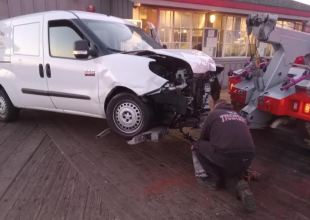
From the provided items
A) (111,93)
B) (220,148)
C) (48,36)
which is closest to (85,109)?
(111,93)

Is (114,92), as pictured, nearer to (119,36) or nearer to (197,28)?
(119,36)

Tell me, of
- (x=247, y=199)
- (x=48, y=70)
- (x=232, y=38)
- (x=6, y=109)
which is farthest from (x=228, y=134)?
(x=232, y=38)

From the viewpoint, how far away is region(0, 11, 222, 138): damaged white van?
437cm

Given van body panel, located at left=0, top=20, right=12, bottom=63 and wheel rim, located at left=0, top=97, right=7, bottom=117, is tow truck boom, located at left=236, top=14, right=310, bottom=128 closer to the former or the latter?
van body panel, located at left=0, top=20, right=12, bottom=63

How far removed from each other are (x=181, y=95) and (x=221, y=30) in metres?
9.69

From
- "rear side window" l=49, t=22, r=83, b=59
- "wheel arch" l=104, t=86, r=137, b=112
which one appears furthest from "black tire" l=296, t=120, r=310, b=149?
"rear side window" l=49, t=22, r=83, b=59

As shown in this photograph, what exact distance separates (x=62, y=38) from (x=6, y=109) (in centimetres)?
206

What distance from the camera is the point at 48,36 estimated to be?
5277mm

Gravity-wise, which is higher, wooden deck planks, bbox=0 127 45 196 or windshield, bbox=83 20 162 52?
windshield, bbox=83 20 162 52

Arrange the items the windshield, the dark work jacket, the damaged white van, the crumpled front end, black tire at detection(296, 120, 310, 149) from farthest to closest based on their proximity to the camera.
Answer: the windshield
black tire at detection(296, 120, 310, 149)
the damaged white van
the crumpled front end
the dark work jacket

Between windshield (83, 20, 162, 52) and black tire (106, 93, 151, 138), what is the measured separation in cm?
86

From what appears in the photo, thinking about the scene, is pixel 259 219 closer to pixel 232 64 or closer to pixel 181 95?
pixel 181 95

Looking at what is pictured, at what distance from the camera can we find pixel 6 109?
6.16m

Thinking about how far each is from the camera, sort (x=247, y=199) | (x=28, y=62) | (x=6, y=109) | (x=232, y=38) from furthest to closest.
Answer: (x=232, y=38) → (x=6, y=109) → (x=28, y=62) → (x=247, y=199)
